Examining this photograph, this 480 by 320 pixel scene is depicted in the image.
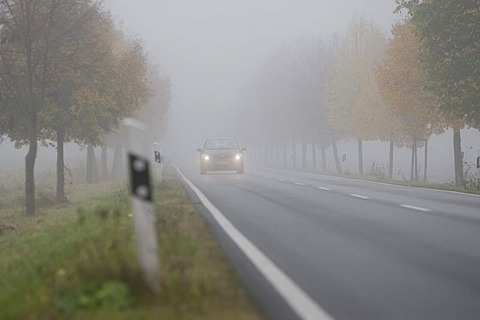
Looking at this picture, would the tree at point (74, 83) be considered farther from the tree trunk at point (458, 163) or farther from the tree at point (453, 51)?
the tree trunk at point (458, 163)

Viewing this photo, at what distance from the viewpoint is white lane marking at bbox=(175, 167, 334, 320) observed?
4.62 meters

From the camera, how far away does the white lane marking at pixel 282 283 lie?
462 cm

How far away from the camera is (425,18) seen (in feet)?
66.9

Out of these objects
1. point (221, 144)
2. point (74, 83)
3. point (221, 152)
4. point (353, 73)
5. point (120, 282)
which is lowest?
point (120, 282)

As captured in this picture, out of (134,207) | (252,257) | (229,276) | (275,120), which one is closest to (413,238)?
(252,257)

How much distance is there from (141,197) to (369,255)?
353 centimetres

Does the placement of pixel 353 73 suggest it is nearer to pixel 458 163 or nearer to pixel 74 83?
pixel 458 163

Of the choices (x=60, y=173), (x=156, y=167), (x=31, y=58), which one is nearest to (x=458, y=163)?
(x=156, y=167)

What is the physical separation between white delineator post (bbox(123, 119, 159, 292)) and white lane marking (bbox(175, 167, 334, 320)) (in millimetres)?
1123

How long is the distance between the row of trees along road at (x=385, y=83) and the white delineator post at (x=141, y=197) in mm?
16445

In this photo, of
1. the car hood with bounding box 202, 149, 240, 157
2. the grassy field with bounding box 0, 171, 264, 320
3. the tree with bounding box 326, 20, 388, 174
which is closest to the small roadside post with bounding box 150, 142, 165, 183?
the car hood with bounding box 202, 149, 240, 157

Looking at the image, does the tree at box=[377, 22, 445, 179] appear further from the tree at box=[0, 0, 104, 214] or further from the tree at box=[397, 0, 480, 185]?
the tree at box=[0, 0, 104, 214]

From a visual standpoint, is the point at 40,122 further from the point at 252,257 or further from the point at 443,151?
the point at 443,151

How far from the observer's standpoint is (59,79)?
1753 centimetres
